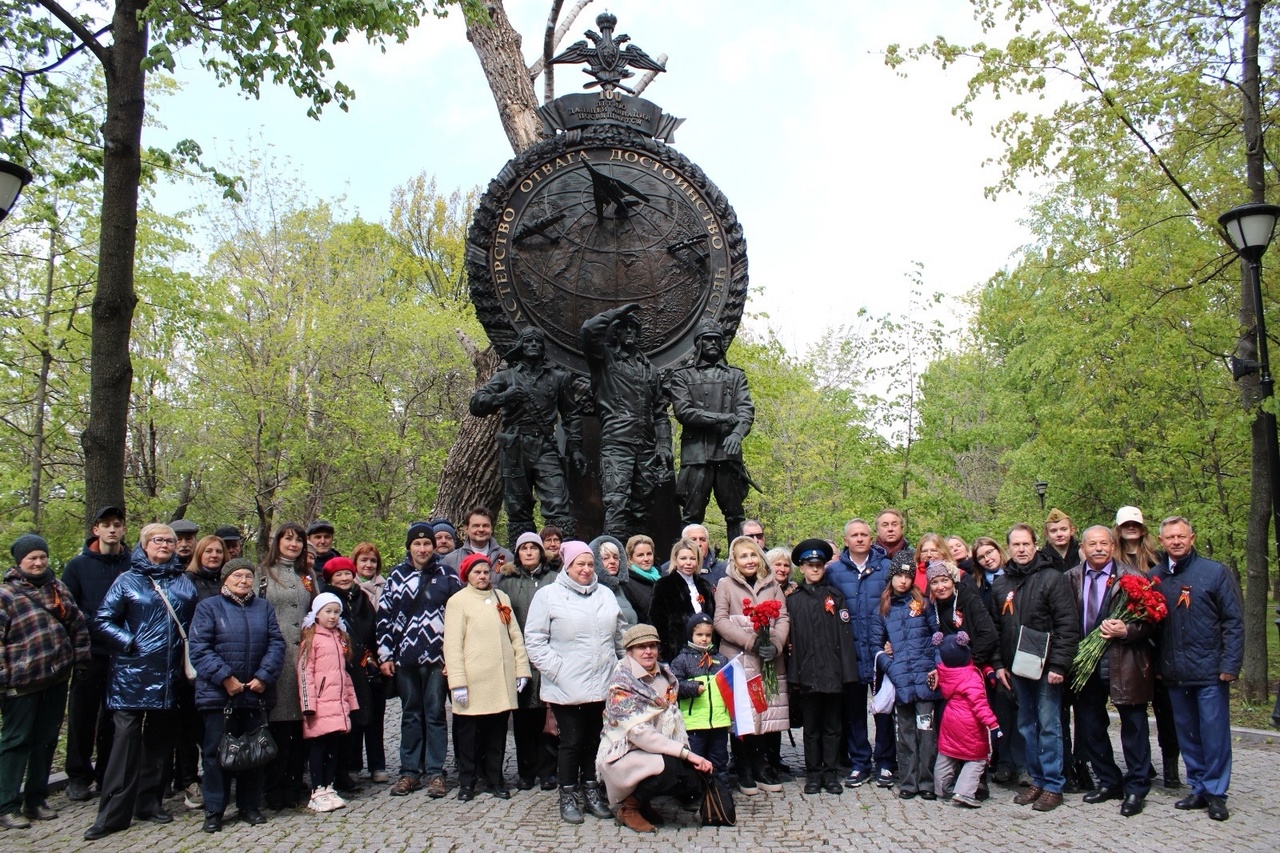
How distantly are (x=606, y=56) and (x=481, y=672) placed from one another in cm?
659

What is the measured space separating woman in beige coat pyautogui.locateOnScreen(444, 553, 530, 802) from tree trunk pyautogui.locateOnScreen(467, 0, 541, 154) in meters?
11.1

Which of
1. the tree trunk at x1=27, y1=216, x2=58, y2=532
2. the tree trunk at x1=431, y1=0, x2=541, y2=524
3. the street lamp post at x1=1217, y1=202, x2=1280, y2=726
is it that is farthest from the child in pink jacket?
the tree trunk at x1=27, y1=216, x2=58, y2=532

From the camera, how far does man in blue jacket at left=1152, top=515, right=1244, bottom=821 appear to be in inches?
234

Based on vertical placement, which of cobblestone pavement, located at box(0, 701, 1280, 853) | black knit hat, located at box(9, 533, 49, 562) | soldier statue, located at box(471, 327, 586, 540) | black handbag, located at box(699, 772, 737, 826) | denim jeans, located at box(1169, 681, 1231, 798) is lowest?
cobblestone pavement, located at box(0, 701, 1280, 853)

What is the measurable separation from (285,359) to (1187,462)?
16673 millimetres

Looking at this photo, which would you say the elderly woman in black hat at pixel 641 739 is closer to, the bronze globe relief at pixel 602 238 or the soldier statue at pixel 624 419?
the soldier statue at pixel 624 419

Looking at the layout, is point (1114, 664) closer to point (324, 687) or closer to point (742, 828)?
point (742, 828)

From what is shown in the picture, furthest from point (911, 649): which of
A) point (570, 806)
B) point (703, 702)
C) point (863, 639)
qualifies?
point (570, 806)

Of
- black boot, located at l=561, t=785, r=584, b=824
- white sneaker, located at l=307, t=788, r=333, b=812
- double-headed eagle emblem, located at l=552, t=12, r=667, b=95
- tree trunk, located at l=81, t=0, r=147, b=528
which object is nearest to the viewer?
black boot, located at l=561, t=785, r=584, b=824

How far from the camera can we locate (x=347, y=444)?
20.5 m

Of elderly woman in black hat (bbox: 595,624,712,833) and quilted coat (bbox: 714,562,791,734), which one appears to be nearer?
elderly woman in black hat (bbox: 595,624,712,833)

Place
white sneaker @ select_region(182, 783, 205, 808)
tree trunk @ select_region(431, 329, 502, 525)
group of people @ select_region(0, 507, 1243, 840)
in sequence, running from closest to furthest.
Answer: group of people @ select_region(0, 507, 1243, 840), white sneaker @ select_region(182, 783, 205, 808), tree trunk @ select_region(431, 329, 502, 525)

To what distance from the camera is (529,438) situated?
342 inches

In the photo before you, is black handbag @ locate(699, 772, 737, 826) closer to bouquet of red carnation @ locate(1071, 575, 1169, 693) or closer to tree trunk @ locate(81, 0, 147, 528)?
bouquet of red carnation @ locate(1071, 575, 1169, 693)
